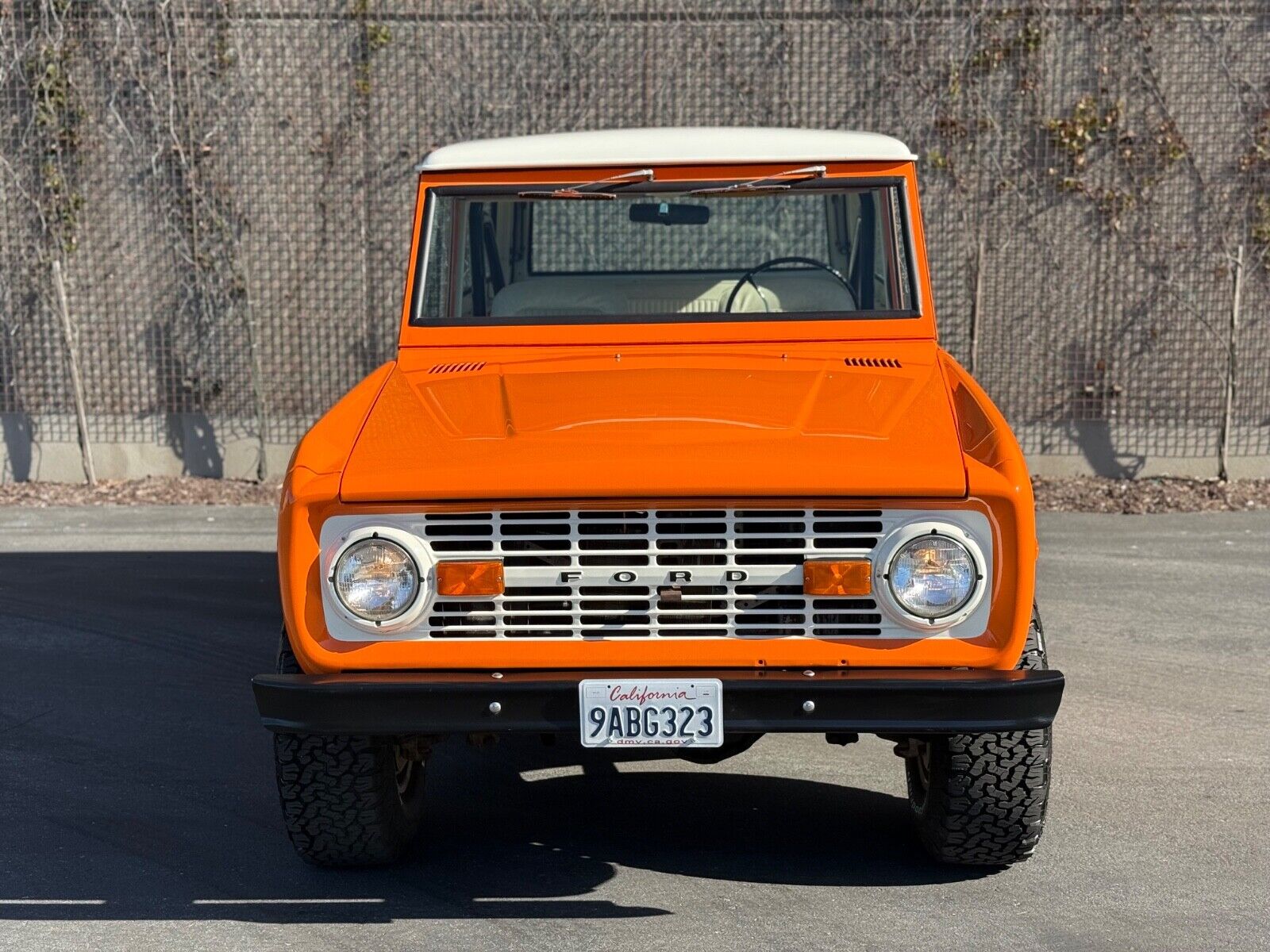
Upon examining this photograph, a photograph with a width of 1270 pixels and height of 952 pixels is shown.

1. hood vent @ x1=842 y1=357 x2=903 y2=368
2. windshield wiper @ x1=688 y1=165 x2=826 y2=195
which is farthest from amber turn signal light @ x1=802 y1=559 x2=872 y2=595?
windshield wiper @ x1=688 y1=165 x2=826 y2=195

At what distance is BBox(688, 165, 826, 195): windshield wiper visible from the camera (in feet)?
14.9

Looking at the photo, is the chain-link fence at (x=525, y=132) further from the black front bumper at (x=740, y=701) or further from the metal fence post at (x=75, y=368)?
the black front bumper at (x=740, y=701)

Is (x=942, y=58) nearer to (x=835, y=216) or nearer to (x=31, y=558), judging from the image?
(x=835, y=216)

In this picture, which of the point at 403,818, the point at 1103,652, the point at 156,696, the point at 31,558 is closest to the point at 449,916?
the point at 403,818

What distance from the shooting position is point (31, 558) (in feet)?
26.2

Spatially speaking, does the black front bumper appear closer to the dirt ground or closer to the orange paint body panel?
the orange paint body panel

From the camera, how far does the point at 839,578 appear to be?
3373mm

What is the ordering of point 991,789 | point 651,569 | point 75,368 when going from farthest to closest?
point 75,368 → point 991,789 → point 651,569

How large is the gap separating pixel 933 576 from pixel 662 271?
2139 mm

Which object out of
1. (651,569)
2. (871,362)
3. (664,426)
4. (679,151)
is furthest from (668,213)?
(651,569)

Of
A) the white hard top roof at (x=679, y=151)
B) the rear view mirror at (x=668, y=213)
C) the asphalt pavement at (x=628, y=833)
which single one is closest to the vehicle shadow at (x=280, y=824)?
the asphalt pavement at (x=628, y=833)

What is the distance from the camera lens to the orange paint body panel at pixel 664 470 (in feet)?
11.0

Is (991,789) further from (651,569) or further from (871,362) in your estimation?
(871,362)

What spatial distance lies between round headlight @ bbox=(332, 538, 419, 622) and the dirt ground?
6293mm
